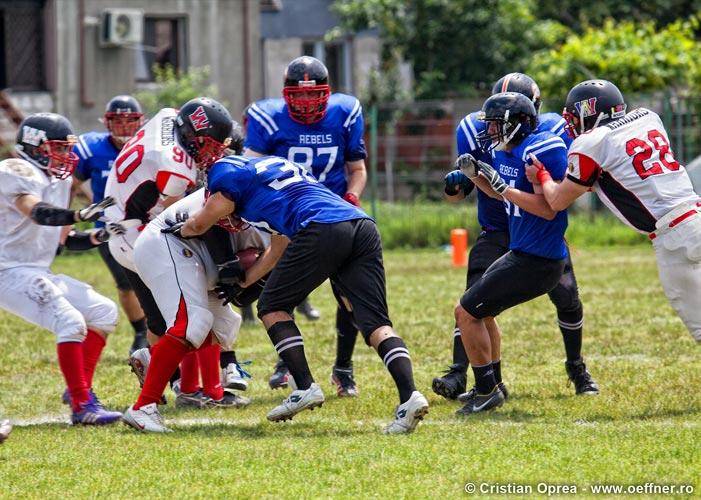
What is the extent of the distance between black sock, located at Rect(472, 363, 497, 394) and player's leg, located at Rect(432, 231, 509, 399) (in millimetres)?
495

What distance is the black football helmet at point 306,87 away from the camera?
805 centimetres

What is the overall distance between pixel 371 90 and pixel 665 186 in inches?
814

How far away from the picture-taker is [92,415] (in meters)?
7.14

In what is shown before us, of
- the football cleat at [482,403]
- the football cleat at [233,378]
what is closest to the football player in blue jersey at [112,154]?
the football cleat at [233,378]

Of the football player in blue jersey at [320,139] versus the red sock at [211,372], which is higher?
the football player in blue jersey at [320,139]

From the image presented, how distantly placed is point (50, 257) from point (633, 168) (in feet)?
10.9

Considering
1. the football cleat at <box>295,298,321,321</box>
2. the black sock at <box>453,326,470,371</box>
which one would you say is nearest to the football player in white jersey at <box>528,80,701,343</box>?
the black sock at <box>453,326,470,371</box>

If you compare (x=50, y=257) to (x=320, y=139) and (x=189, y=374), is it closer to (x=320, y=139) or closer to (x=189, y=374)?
(x=189, y=374)

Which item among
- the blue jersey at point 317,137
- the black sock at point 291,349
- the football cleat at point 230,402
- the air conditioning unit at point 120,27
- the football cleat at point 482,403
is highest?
the air conditioning unit at point 120,27

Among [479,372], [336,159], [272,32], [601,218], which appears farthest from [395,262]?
[272,32]

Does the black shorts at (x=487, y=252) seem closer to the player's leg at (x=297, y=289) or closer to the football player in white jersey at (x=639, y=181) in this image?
the football player in white jersey at (x=639, y=181)

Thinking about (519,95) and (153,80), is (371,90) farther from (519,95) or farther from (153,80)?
(519,95)

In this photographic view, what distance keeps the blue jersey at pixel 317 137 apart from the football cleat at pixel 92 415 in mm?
2206

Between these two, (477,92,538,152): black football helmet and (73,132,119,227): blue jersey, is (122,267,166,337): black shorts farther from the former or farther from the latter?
(477,92,538,152): black football helmet
